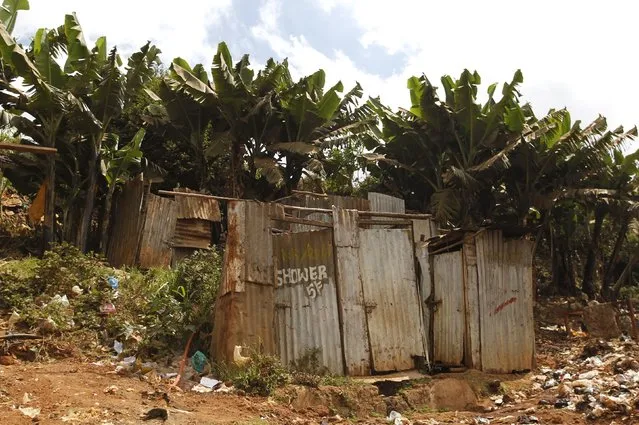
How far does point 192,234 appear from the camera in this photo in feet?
39.1

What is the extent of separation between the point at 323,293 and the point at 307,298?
0.20 metres

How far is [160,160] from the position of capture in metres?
14.3

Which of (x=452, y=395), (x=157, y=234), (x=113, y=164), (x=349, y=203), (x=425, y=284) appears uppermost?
(x=113, y=164)

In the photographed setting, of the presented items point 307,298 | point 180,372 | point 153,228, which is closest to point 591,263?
point 307,298

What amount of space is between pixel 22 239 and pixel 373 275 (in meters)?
7.68

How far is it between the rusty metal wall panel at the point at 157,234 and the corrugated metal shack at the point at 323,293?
4.22 metres

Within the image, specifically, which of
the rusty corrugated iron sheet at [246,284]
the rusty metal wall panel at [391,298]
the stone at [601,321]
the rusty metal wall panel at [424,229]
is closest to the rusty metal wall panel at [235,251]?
the rusty corrugated iron sheet at [246,284]

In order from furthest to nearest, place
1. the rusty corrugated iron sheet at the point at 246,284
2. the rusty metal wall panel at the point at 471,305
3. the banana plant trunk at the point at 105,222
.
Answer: the banana plant trunk at the point at 105,222 → the rusty metal wall panel at the point at 471,305 → the rusty corrugated iron sheet at the point at 246,284

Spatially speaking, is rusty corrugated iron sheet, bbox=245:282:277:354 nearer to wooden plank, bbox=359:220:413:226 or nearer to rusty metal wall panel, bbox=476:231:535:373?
wooden plank, bbox=359:220:413:226

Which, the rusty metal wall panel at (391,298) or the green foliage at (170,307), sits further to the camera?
the rusty metal wall panel at (391,298)

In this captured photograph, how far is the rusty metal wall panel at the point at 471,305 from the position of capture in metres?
8.23

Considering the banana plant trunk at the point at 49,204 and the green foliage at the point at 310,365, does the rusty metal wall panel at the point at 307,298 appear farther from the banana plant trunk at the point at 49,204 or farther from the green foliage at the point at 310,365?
the banana plant trunk at the point at 49,204

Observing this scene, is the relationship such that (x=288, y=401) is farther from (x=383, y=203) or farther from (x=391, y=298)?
(x=383, y=203)

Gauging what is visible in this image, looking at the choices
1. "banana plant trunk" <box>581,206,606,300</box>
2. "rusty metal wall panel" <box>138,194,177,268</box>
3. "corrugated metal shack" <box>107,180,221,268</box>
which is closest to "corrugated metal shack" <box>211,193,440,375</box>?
"corrugated metal shack" <box>107,180,221,268</box>
